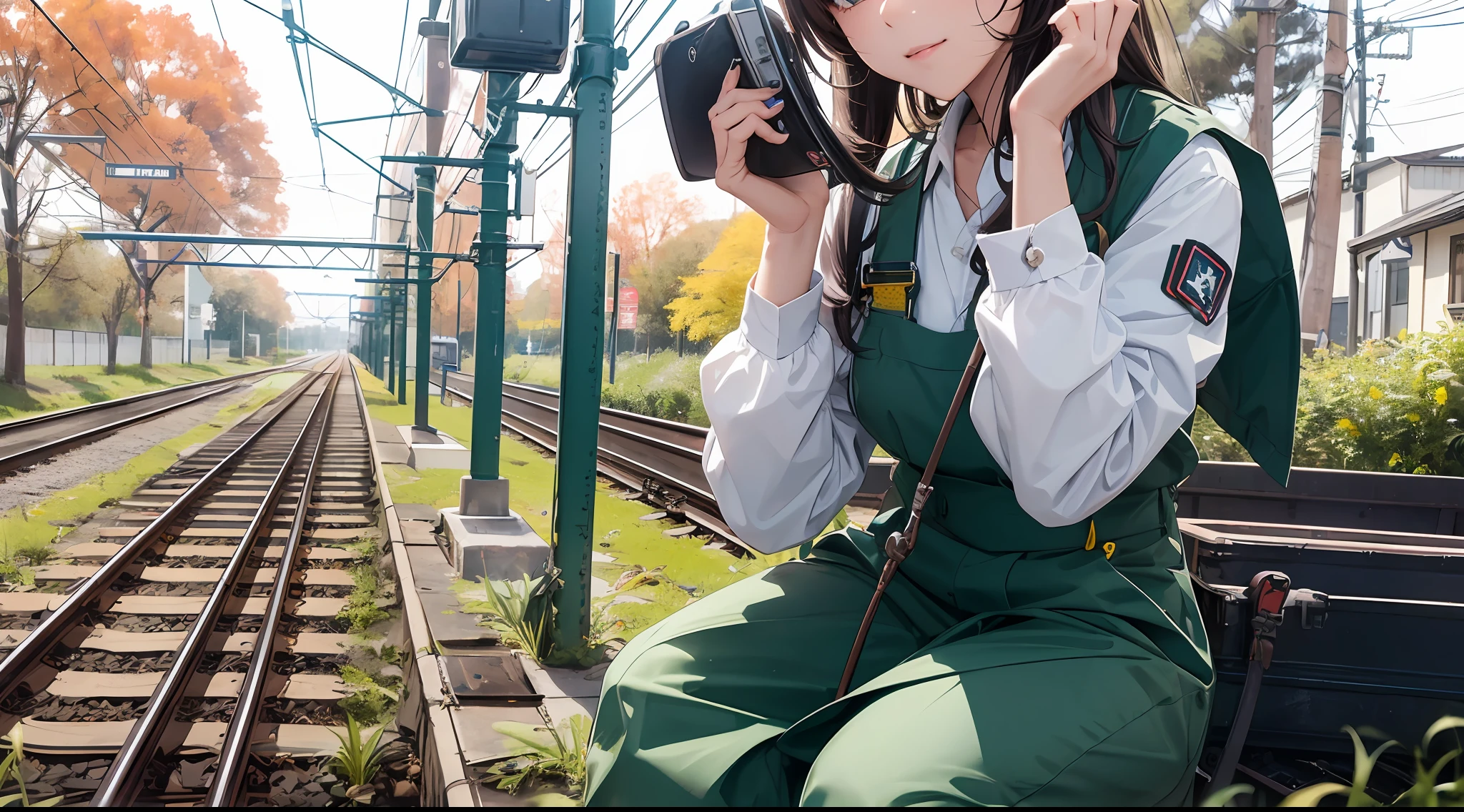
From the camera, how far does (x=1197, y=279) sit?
1.19 metres

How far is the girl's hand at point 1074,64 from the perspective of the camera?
1.16 meters

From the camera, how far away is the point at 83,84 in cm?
2709

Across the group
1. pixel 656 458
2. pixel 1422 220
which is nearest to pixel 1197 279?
pixel 656 458

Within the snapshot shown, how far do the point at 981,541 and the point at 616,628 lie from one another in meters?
3.93

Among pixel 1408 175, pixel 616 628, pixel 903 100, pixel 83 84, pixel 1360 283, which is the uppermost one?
pixel 83 84

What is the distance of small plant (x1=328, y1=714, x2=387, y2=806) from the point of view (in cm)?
360

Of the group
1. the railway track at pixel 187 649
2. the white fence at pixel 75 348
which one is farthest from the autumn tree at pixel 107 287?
the railway track at pixel 187 649

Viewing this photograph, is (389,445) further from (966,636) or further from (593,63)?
(966,636)

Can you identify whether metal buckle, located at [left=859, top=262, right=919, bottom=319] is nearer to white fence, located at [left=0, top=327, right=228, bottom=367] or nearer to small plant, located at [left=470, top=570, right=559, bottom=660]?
small plant, located at [left=470, top=570, right=559, bottom=660]

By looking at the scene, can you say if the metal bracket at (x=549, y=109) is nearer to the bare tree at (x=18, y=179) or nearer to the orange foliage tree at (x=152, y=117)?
the bare tree at (x=18, y=179)

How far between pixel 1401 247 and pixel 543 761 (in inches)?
816

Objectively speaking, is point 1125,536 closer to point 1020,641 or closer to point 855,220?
point 1020,641

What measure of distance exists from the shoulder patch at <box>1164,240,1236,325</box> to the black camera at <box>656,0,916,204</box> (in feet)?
1.54

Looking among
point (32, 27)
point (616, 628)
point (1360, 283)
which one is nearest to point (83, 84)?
point (32, 27)
